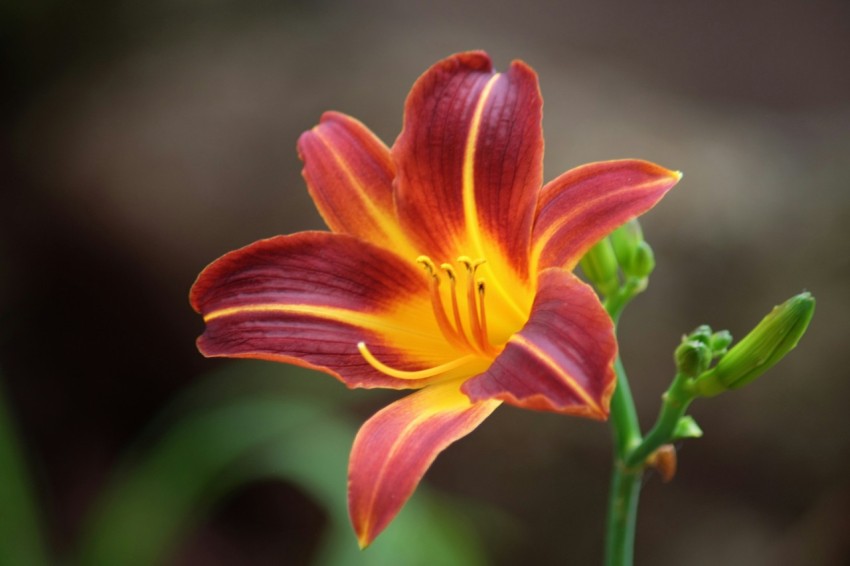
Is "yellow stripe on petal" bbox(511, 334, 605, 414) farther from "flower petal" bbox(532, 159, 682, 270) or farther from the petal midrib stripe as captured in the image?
the petal midrib stripe

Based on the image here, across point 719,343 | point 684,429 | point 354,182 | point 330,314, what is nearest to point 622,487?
point 684,429

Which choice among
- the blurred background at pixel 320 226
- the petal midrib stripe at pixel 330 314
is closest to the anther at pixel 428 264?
the petal midrib stripe at pixel 330 314

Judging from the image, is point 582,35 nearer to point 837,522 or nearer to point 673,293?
point 673,293

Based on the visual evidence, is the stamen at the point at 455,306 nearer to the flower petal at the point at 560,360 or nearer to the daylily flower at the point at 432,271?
the daylily flower at the point at 432,271

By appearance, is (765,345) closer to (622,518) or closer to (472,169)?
(622,518)

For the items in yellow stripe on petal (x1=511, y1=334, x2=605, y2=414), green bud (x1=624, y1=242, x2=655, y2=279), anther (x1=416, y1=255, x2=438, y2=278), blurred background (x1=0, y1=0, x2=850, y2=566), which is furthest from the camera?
blurred background (x1=0, y1=0, x2=850, y2=566)

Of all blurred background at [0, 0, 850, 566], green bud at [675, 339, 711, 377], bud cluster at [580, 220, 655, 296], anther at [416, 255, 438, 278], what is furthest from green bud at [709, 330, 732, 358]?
blurred background at [0, 0, 850, 566]

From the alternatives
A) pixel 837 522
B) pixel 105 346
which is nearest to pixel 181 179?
pixel 105 346
